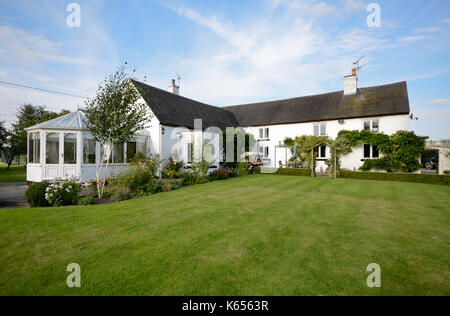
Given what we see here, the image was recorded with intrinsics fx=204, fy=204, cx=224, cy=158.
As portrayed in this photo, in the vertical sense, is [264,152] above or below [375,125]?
below

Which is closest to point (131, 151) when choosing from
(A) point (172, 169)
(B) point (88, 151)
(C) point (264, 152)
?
(B) point (88, 151)

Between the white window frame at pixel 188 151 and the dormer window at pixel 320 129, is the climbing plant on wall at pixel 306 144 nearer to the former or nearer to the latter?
the dormer window at pixel 320 129

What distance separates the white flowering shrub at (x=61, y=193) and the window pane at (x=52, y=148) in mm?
5708

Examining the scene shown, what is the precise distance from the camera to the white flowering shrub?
23.9 feet

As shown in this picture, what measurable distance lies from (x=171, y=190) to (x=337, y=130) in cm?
1841

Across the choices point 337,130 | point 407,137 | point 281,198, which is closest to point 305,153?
point 337,130

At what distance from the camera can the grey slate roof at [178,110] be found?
16.4 metres

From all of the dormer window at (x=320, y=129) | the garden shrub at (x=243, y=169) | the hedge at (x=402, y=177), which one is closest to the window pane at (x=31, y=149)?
the garden shrub at (x=243, y=169)

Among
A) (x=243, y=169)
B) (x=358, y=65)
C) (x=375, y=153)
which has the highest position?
(x=358, y=65)

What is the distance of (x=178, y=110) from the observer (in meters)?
18.9

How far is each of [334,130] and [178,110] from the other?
629 inches

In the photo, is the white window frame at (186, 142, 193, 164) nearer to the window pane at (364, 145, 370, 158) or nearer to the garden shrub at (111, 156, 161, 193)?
the garden shrub at (111, 156, 161, 193)

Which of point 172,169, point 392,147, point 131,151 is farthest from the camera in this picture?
point 392,147

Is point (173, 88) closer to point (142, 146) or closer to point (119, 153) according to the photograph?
point (142, 146)
